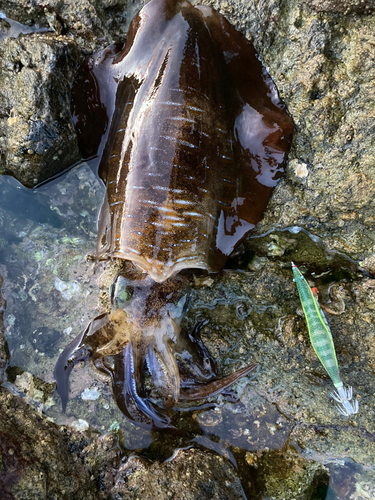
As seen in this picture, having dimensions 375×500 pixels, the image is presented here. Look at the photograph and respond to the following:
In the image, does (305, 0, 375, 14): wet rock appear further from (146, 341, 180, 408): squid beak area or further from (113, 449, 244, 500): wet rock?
(113, 449, 244, 500): wet rock

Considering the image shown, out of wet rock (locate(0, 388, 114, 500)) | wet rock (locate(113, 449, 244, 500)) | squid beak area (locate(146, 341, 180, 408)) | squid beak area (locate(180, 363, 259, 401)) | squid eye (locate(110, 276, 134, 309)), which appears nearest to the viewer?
wet rock (locate(0, 388, 114, 500))

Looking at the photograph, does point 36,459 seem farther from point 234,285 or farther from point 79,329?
point 234,285

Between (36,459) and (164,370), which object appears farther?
(164,370)

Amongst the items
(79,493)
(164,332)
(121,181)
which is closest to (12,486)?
(79,493)

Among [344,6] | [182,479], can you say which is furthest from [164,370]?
[344,6]

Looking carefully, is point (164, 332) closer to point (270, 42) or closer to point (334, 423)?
point (334, 423)

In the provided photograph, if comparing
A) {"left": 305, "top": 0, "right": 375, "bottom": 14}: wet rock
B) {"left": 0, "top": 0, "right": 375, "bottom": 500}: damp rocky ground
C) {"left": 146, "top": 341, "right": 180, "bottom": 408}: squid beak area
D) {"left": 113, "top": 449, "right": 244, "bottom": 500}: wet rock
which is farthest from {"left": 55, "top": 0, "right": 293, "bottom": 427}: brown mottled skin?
{"left": 305, "top": 0, "right": 375, "bottom": 14}: wet rock

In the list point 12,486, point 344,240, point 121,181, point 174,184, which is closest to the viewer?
point 12,486
